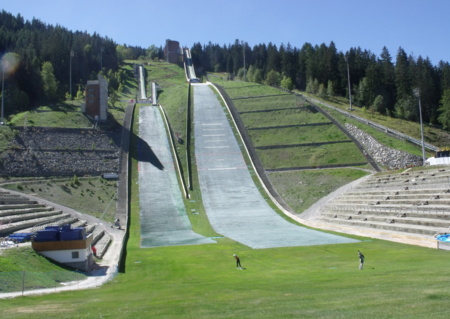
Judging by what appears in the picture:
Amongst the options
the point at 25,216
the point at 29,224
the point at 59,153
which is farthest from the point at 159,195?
the point at 29,224

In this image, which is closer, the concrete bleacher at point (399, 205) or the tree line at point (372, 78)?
the concrete bleacher at point (399, 205)

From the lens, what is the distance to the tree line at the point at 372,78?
77312mm

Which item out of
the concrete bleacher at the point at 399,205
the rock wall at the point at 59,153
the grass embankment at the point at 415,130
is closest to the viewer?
the concrete bleacher at the point at 399,205

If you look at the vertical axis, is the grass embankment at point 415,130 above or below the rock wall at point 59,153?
above

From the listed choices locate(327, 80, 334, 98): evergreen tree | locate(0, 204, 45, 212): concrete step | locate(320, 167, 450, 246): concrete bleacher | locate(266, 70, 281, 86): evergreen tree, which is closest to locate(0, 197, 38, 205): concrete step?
locate(0, 204, 45, 212): concrete step

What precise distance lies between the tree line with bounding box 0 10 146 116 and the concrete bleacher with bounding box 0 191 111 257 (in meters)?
32.8

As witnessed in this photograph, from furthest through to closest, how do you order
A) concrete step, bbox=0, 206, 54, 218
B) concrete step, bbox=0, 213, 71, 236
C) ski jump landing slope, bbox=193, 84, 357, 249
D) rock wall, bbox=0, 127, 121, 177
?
rock wall, bbox=0, 127, 121, 177, concrete step, bbox=0, 206, 54, 218, ski jump landing slope, bbox=193, 84, 357, 249, concrete step, bbox=0, 213, 71, 236

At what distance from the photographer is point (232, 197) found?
44.2m

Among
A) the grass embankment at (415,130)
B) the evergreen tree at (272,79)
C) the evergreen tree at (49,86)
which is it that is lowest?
the grass embankment at (415,130)

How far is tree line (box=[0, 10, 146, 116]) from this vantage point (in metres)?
72.8

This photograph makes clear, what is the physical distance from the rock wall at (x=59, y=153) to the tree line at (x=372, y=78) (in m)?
41.2

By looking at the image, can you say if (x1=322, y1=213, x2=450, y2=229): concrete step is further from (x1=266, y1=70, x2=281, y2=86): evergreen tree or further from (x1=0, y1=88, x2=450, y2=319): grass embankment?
(x1=266, y1=70, x2=281, y2=86): evergreen tree

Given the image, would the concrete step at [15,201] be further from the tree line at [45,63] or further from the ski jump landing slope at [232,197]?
the tree line at [45,63]

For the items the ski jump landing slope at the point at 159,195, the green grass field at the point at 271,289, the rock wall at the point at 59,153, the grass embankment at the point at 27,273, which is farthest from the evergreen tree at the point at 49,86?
the grass embankment at the point at 27,273
